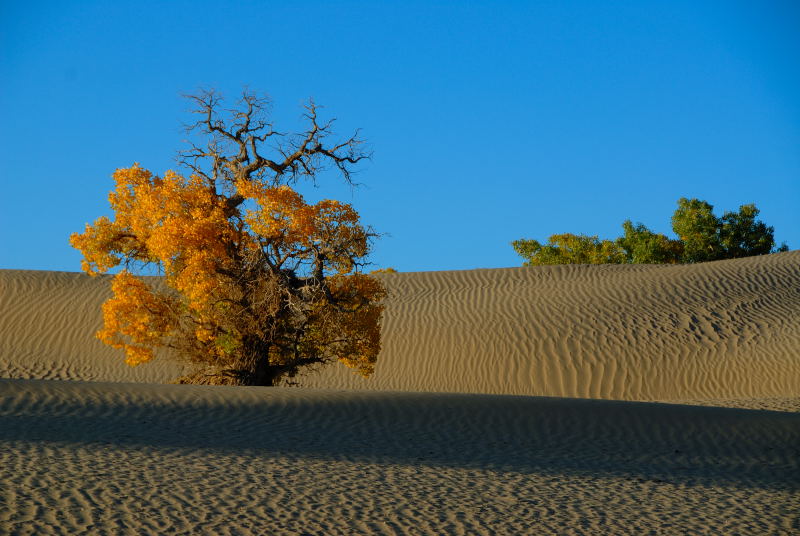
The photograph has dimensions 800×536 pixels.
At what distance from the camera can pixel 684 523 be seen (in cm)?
624

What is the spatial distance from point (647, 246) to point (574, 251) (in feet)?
14.7

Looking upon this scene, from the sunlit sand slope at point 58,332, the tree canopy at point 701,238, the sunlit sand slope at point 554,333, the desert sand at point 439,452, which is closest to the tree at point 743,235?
the tree canopy at point 701,238

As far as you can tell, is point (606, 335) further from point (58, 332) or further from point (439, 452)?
point (58, 332)

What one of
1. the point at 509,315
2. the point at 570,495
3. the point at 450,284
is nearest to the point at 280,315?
the point at 570,495

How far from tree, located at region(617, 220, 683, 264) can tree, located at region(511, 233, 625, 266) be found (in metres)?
0.63

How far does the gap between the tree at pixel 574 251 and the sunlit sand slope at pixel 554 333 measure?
13.2m

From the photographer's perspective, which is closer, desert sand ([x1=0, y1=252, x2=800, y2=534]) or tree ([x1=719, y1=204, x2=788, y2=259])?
desert sand ([x1=0, y1=252, x2=800, y2=534])

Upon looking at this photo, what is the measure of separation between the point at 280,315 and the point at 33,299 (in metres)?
20.3

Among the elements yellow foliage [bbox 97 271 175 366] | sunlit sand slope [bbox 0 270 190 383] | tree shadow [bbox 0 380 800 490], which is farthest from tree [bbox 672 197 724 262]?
yellow foliage [bbox 97 271 175 366]

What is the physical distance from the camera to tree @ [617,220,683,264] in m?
41.7

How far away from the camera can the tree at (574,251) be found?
4412 centimetres

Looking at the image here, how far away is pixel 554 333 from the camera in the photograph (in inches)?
930

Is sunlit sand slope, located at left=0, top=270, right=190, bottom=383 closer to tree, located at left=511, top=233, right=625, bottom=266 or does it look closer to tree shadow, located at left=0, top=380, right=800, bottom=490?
tree shadow, located at left=0, top=380, right=800, bottom=490

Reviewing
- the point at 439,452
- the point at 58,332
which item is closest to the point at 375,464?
the point at 439,452
